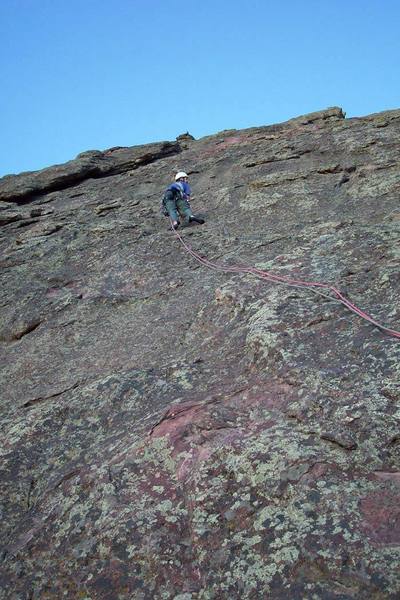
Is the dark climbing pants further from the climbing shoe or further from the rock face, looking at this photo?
the rock face

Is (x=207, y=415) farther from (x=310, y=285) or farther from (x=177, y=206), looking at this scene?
(x=177, y=206)

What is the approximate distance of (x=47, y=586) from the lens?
15.2 ft

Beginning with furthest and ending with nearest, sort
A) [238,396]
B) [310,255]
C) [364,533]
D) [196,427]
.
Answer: [310,255], [238,396], [196,427], [364,533]

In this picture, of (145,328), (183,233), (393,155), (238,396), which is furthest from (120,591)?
(393,155)

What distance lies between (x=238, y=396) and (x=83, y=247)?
25.8 ft

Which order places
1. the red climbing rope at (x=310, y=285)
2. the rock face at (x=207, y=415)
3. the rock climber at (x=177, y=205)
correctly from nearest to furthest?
the rock face at (x=207, y=415) → the red climbing rope at (x=310, y=285) → the rock climber at (x=177, y=205)

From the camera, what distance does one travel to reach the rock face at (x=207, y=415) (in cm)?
432

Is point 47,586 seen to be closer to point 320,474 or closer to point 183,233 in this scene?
point 320,474

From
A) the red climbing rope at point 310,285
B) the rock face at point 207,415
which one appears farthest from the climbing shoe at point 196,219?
the red climbing rope at point 310,285

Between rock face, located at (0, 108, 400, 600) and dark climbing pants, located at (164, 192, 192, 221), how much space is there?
1242 mm

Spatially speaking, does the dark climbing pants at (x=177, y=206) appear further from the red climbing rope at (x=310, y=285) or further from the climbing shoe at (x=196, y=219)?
the red climbing rope at (x=310, y=285)

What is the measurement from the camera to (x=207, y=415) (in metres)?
5.77

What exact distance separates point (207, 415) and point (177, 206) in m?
8.98

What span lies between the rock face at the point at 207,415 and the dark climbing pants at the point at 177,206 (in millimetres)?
1242
